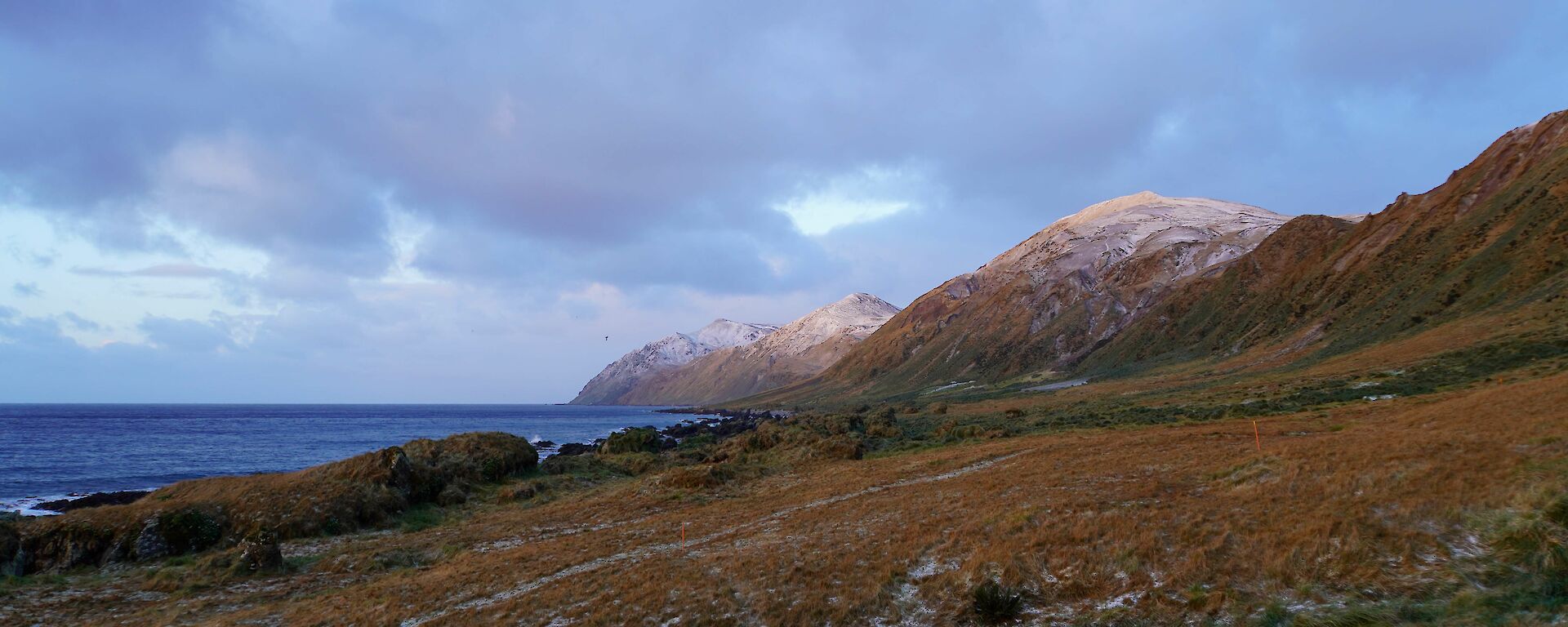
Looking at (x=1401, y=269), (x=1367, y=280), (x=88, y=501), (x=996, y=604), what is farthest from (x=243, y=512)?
(x=1367, y=280)

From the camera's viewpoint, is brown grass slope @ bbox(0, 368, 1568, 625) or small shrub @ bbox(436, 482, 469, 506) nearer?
brown grass slope @ bbox(0, 368, 1568, 625)

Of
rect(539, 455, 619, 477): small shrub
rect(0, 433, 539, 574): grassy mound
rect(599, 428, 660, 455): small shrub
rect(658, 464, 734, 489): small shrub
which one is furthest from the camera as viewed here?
rect(599, 428, 660, 455): small shrub

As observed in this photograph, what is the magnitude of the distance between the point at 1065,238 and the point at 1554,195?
438 ft

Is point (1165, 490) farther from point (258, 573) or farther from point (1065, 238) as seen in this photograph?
point (1065, 238)

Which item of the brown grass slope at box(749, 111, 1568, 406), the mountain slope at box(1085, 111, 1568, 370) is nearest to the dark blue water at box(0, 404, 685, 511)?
the brown grass slope at box(749, 111, 1568, 406)

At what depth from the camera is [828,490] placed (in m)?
27.0

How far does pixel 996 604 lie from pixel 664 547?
10467 millimetres

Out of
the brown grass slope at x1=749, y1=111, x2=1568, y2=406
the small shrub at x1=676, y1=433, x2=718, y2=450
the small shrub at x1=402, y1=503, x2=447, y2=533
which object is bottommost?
the small shrub at x1=676, y1=433, x2=718, y2=450

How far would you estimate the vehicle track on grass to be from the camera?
1428cm

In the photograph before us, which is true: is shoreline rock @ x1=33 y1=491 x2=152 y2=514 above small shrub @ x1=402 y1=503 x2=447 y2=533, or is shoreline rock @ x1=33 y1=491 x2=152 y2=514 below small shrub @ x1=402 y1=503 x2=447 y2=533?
above

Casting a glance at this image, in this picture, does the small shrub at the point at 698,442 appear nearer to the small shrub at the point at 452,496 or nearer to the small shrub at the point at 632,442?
the small shrub at the point at 632,442

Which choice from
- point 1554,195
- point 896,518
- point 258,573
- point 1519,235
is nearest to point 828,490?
point 896,518

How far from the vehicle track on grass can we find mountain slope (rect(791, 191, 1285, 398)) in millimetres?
102586

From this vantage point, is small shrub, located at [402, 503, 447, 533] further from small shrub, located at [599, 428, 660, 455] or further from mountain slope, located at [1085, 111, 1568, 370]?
mountain slope, located at [1085, 111, 1568, 370]
